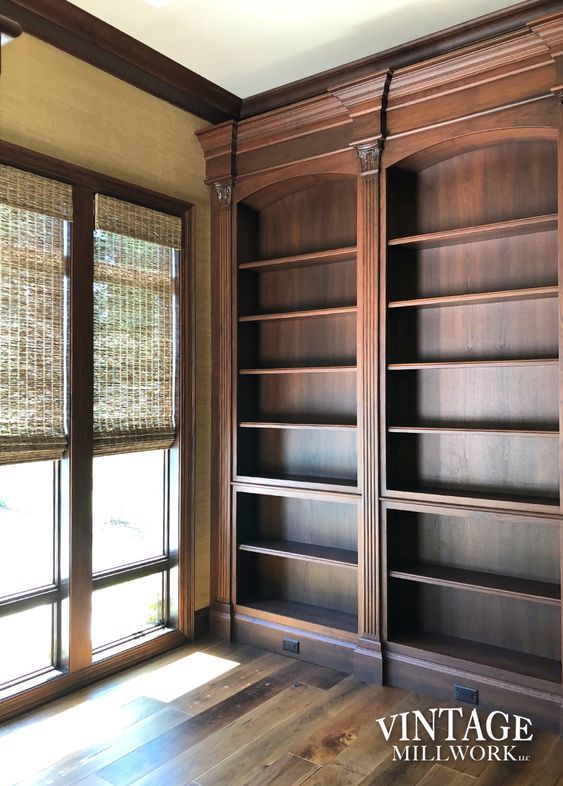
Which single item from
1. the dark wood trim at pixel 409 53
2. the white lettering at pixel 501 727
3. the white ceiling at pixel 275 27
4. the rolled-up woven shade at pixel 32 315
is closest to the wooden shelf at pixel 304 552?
the white lettering at pixel 501 727

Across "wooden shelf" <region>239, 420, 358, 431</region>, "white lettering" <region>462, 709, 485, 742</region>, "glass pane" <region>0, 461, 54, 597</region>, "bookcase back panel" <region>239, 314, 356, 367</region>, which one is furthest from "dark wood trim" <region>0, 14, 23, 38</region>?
"white lettering" <region>462, 709, 485, 742</region>

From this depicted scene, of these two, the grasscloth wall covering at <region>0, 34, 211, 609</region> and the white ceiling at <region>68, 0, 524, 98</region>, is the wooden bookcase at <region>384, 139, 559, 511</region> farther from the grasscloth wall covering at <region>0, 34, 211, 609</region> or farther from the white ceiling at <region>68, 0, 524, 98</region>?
the grasscloth wall covering at <region>0, 34, 211, 609</region>

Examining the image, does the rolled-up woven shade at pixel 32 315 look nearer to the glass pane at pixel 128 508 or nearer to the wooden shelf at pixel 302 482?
the glass pane at pixel 128 508

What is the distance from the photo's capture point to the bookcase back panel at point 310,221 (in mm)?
Result: 3678

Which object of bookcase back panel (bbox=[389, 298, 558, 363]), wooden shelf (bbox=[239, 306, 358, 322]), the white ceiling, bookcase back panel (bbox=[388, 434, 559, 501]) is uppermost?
the white ceiling

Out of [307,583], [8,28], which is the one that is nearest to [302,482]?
[307,583]

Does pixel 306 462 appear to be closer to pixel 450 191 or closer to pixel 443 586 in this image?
pixel 443 586

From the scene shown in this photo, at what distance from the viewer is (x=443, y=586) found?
3312 mm

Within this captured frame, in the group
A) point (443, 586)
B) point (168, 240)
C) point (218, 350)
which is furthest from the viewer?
point (218, 350)

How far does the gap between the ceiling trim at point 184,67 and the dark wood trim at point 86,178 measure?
22.0 inches

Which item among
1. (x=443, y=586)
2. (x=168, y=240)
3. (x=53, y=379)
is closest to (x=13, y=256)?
(x=53, y=379)

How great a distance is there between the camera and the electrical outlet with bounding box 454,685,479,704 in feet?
9.70

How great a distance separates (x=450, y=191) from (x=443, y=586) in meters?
2.03

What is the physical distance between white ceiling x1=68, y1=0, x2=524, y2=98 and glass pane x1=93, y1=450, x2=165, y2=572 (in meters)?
2.14
